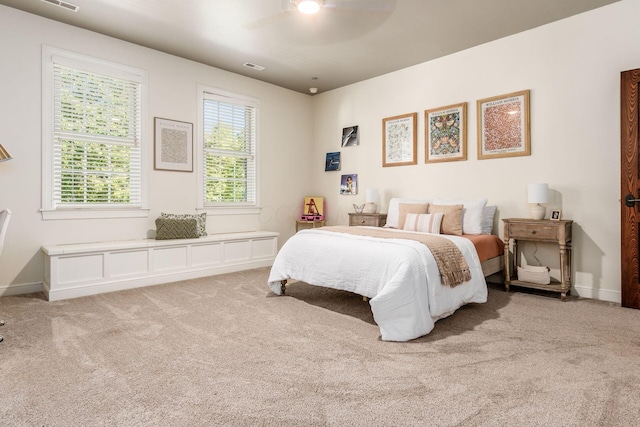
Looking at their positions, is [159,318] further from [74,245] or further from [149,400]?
[74,245]

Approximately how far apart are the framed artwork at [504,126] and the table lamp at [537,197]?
547 mm

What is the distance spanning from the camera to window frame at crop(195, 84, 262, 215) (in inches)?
198

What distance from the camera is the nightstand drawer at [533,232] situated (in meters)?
3.51

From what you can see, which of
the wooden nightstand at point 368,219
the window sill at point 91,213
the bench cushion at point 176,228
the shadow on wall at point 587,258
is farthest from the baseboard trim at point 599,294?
the window sill at point 91,213

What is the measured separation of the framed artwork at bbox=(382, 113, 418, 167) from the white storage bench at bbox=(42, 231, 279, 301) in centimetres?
218

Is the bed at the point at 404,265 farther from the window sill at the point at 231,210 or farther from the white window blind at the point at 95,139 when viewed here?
the white window blind at the point at 95,139

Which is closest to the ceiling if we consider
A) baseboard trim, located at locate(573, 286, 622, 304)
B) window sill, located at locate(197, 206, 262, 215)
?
window sill, located at locate(197, 206, 262, 215)

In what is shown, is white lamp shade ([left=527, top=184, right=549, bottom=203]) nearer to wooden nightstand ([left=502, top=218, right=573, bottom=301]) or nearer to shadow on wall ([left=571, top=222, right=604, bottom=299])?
wooden nightstand ([left=502, top=218, right=573, bottom=301])

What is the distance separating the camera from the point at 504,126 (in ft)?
13.7

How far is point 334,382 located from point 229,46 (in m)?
4.06

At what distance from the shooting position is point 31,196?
147 inches

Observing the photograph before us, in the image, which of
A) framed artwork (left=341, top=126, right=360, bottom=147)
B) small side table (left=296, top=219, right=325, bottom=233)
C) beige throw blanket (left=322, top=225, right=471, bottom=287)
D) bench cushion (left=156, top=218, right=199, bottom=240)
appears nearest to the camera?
beige throw blanket (left=322, top=225, right=471, bottom=287)

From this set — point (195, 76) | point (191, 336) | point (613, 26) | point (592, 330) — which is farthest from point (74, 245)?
point (613, 26)

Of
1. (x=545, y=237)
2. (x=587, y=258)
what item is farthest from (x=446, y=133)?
(x=587, y=258)
